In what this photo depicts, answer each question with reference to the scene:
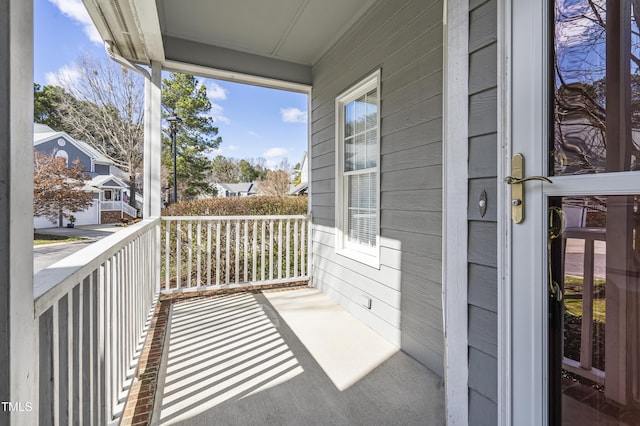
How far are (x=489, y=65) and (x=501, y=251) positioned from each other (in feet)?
2.50

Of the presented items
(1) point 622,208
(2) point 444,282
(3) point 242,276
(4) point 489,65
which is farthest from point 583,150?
(3) point 242,276

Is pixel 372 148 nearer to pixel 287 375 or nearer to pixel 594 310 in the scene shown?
pixel 287 375

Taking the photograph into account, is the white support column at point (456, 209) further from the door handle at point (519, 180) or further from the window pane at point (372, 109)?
the window pane at point (372, 109)

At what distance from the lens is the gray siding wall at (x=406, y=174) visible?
221 centimetres

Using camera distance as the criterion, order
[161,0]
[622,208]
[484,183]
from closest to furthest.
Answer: [622,208]
[484,183]
[161,0]

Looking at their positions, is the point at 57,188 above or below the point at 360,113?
below

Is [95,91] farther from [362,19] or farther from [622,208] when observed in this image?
[362,19]

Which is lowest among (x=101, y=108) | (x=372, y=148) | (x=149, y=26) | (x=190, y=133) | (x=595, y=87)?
(x=595, y=87)

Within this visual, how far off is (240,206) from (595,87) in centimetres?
534

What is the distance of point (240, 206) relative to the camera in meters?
5.80

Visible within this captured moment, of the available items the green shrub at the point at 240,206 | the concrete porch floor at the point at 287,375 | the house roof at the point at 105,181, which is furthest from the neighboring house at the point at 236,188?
the house roof at the point at 105,181

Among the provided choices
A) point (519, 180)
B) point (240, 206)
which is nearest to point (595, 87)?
point (519, 180)

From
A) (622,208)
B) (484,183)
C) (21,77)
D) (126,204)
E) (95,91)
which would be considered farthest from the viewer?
(126,204)

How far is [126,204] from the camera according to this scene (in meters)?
1.82
